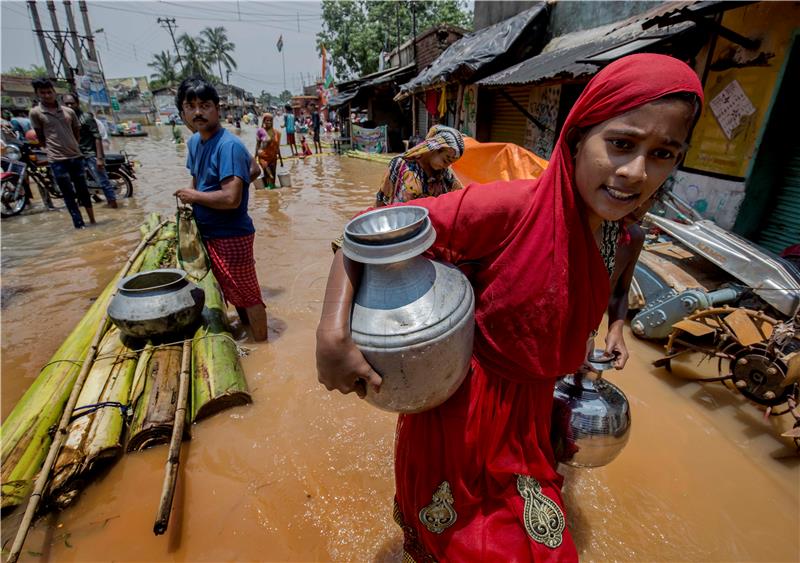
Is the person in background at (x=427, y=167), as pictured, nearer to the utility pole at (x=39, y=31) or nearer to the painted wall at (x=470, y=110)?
the painted wall at (x=470, y=110)

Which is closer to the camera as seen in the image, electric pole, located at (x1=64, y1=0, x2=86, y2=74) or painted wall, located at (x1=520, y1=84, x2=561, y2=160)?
painted wall, located at (x1=520, y1=84, x2=561, y2=160)

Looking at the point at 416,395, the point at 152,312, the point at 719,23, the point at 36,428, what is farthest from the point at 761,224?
the point at 36,428

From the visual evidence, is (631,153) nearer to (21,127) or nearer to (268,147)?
(268,147)

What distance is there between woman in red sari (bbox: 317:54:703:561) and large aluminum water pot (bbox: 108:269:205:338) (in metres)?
2.47

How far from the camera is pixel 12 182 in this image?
27.5 ft

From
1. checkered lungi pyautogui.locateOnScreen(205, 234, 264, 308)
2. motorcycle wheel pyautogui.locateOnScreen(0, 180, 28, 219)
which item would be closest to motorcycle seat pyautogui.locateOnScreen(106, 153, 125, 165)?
motorcycle wheel pyautogui.locateOnScreen(0, 180, 28, 219)

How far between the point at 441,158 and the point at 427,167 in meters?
0.17

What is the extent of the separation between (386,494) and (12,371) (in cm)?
367

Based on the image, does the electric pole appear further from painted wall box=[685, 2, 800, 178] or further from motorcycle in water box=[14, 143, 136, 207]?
painted wall box=[685, 2, 800, 178]

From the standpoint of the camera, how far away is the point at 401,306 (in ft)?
3.05

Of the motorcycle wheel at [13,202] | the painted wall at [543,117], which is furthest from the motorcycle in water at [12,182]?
the painted wall at [543,117]

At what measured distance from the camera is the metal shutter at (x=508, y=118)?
9.66 metres

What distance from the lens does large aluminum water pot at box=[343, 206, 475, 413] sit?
2.96 ft

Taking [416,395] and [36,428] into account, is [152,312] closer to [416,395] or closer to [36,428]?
[36,428]
